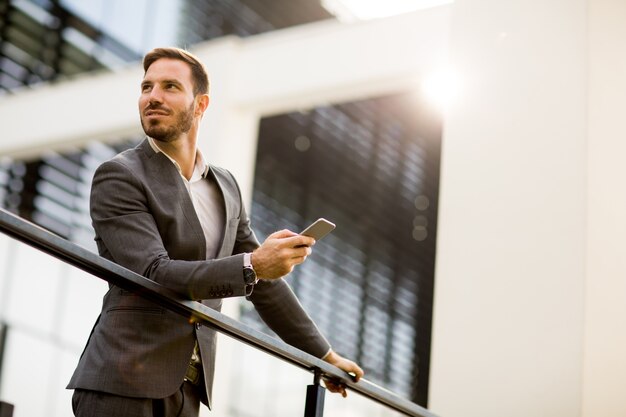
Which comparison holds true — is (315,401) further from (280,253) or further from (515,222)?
(515,222)

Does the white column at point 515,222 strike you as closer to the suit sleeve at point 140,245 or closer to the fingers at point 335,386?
the fingers at point 335,386

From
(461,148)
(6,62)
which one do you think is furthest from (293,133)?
(461,148)

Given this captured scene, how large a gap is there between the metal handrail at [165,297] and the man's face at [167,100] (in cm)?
50

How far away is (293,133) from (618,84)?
9665 mm

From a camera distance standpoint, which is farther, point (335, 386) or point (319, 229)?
point (335, 386)

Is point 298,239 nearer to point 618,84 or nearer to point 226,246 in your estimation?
point 226,246

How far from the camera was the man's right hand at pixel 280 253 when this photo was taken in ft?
7.70

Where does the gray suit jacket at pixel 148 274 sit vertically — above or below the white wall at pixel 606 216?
below

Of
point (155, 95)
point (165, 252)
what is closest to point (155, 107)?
point (155, 95)

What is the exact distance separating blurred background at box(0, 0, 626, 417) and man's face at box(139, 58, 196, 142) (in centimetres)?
224

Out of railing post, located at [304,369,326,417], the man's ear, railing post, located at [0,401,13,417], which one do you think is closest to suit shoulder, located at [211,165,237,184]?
the man's ear

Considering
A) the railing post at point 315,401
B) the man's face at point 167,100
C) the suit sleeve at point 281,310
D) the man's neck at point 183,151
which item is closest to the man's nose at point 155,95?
the man's face at point 167,100

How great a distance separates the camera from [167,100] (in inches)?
104

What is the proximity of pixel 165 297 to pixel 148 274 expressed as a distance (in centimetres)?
8
